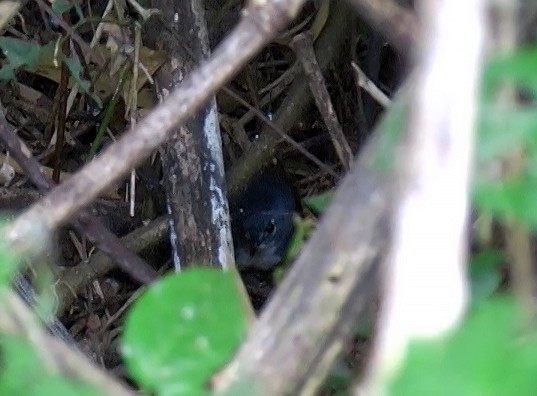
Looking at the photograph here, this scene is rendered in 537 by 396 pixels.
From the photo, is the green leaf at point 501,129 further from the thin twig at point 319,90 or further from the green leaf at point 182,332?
the thin twig at point 319,90

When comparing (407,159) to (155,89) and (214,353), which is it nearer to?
(214,353)

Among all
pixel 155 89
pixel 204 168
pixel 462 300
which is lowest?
pixel 204 168

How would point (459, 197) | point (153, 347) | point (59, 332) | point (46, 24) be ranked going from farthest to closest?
point (46, 24) < point (59, 332) < point (153, 347) < point (459, 197)

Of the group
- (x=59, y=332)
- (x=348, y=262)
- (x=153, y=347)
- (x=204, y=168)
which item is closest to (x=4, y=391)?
(x=153, y=347)

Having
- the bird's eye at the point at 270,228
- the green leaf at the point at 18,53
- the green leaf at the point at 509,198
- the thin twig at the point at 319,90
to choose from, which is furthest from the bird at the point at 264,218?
the green leaf at the point at 509,198

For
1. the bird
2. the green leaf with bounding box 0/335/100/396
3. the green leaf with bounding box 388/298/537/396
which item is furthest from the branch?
the bird

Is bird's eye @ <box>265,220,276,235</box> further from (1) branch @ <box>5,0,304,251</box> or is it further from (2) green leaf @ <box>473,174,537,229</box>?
(2) green leaf @ <box>473,174,537,229</box>

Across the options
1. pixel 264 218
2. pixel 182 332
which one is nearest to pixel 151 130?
pixel 182 332
